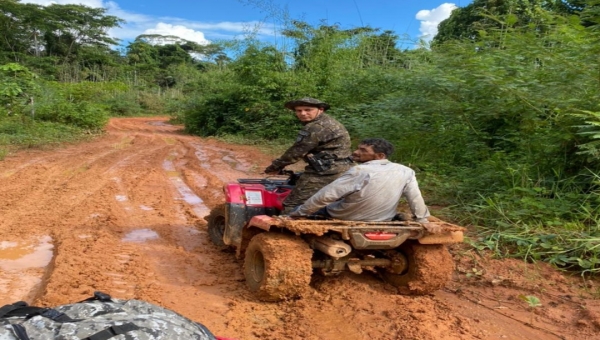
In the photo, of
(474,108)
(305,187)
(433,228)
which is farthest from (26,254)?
(474,108)

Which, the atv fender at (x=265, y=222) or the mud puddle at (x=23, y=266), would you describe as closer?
the atv fender at (x=265, y=222)

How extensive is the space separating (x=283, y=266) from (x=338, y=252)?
0.45 m

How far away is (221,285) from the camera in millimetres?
4852

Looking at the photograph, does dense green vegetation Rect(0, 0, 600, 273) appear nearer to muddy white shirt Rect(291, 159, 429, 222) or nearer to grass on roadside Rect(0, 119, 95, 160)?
grass on roadside Rect(0, 119, 95, 160)

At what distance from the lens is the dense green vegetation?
5926 mm

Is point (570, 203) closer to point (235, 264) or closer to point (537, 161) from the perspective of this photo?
point (537, 161)

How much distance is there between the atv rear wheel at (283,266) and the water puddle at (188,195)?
363 cm

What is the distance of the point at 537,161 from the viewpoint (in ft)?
22.8

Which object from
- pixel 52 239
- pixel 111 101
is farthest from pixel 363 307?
pixel 111 101

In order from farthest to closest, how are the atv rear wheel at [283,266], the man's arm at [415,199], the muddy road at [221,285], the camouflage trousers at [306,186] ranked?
the camouflage trousers at [306,186] → the man's arm at [415,199] → the atv rear wheel at [283,266] → the muddy road at [221,285]

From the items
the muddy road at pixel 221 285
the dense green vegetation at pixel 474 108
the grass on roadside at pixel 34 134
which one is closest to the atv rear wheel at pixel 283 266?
the muddy road at pixel 221 285

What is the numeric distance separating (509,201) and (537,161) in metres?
0.94

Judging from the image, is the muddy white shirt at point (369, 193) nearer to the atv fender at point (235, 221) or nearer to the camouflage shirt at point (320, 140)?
the camouflage shirt at point (320, 140)

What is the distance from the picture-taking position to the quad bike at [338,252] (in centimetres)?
413
